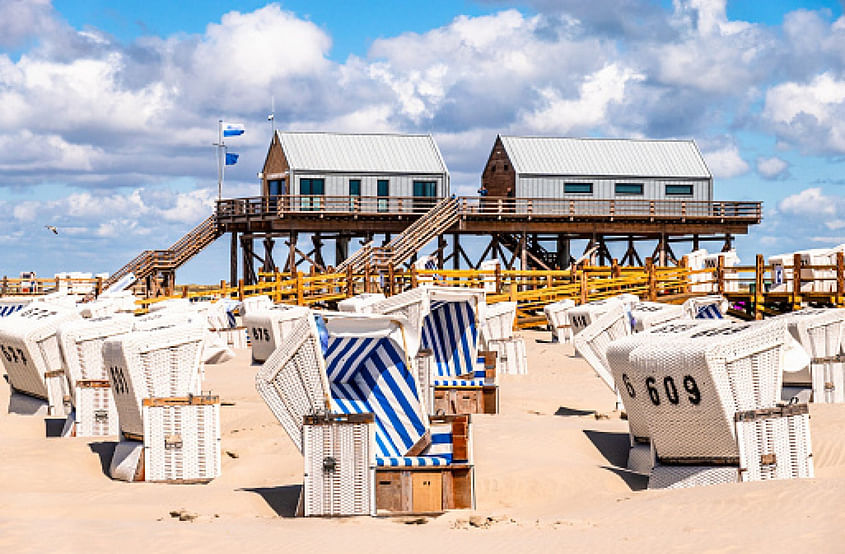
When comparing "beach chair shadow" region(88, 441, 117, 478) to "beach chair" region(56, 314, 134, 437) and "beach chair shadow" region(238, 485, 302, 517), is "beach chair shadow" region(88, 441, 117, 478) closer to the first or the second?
"beach chair" region(56, 314, 134, 437)

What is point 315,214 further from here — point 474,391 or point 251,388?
point 474,391

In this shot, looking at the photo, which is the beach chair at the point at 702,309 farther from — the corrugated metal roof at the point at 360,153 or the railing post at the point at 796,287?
the corrugated metal roof at the point at 360,153

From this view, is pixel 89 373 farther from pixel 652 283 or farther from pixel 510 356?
pixel 652 283

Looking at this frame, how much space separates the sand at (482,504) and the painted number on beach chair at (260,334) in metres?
8.41

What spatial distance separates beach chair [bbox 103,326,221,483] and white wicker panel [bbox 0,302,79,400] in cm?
367

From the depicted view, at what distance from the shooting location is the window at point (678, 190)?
4788 cm

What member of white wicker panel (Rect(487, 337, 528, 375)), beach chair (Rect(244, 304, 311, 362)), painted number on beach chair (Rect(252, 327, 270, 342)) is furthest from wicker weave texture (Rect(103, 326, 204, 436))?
painted number on beach chair (Rect(252, 327, 270, 342))

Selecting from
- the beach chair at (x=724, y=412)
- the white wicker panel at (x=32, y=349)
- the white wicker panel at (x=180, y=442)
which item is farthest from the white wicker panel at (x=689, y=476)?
the white wicker panel at (x=32, y=349)

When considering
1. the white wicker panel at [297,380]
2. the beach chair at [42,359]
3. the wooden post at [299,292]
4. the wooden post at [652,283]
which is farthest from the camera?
the wooden post at [652,283]

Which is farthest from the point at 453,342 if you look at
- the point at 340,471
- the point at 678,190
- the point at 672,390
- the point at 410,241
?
the point at 678,190

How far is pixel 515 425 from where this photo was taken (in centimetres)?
1445

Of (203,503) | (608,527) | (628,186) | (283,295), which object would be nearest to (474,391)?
(203,503)

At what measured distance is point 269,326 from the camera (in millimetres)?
24125

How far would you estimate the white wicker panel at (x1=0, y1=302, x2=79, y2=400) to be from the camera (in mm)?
16703
